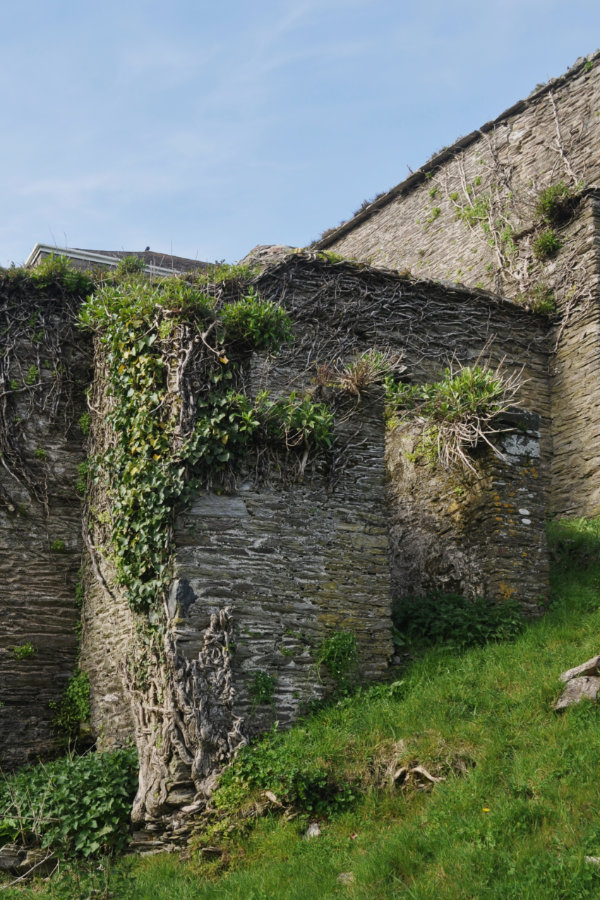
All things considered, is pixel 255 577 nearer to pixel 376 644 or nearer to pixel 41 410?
pixel 376 644

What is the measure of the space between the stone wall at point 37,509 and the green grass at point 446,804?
2.99m

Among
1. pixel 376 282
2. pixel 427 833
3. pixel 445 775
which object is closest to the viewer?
pixel 427 833

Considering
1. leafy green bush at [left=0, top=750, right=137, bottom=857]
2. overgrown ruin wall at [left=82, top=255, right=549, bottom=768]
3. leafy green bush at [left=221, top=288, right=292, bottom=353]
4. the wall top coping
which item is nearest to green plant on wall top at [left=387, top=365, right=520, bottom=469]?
overgrown ruin wall at [left=82, top=255, right=549, bottom=768]

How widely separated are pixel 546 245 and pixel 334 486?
6996mm

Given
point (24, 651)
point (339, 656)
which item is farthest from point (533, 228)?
point (24, 651)

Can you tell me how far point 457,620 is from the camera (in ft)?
27.2

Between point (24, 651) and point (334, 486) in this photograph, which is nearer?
point (334, 486)

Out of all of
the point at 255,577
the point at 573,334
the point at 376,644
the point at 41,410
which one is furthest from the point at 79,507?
the point at 573,334

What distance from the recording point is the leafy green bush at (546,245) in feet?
43.3

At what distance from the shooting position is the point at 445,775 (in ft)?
19.4

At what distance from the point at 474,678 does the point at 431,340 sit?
21.1ft

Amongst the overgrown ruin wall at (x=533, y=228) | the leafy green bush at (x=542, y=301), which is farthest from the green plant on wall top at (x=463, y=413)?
the leafy green bush at (x=542, y=301)

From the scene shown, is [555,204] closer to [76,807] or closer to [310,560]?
[310,560]

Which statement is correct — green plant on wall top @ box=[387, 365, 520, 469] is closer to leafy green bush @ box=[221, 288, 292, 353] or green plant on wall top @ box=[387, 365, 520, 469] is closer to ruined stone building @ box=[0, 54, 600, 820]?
ruined stone building @ box=[0, 54, 600, 820]
